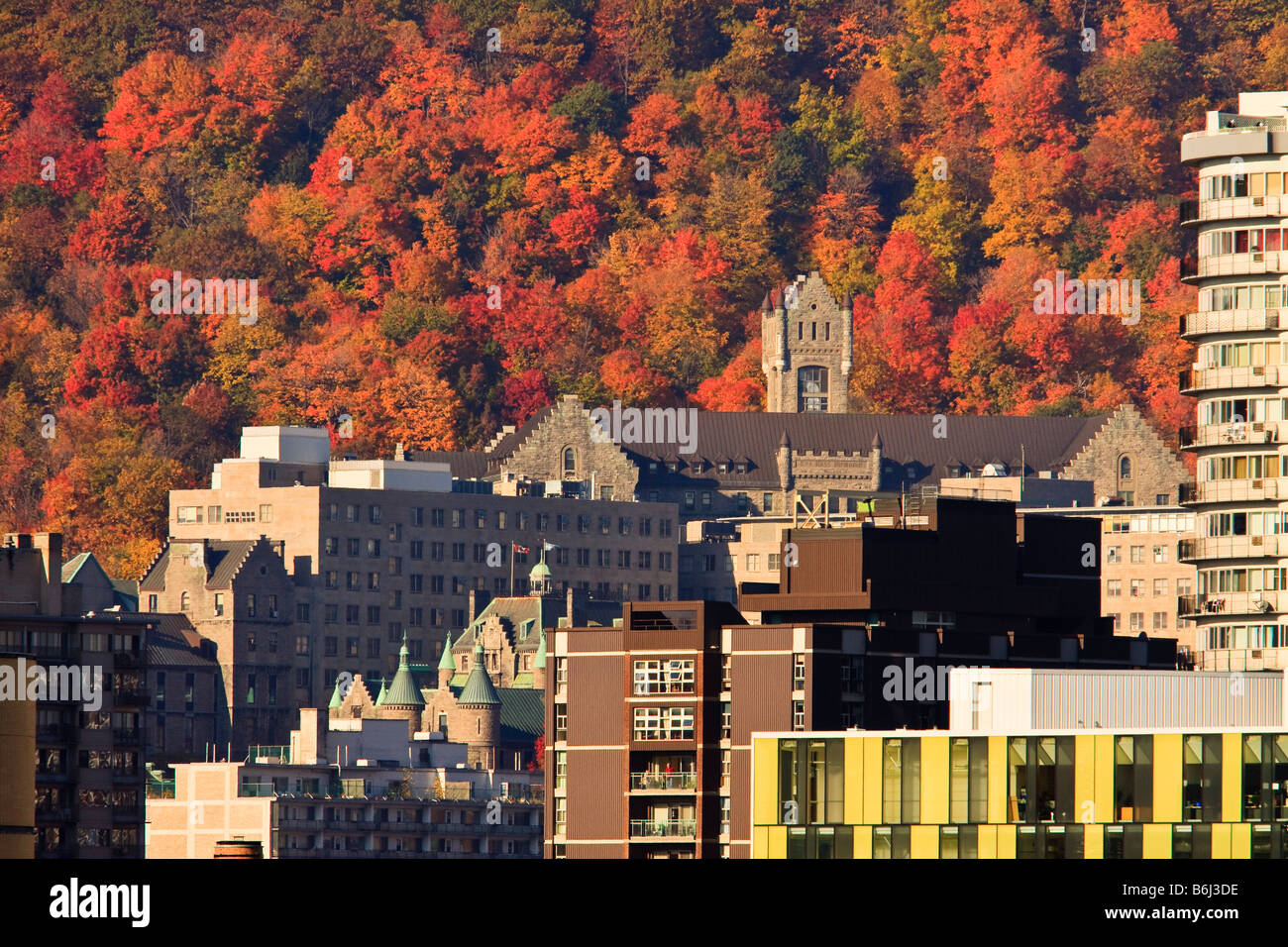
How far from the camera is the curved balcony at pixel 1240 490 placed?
125000 mm

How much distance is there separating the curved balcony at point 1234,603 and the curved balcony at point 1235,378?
23.1ft

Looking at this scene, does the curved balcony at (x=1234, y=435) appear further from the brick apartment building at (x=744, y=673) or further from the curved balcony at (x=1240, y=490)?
the brick apartment building at (x=744, y=673)

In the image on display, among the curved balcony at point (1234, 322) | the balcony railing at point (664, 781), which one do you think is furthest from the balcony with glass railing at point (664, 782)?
the curved balcony at point (1234, 322)

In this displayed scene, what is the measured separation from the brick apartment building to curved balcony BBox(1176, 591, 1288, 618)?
9.35 metres

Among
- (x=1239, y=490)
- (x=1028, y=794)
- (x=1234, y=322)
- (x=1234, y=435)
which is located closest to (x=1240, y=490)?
(x=1239, y=490)

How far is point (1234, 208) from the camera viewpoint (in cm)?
12488

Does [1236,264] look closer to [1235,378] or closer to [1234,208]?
[1234,208]

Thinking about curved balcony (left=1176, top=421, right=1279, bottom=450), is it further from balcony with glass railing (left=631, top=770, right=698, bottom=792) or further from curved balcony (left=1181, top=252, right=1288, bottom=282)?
balcony with glass railing (left=631, top=770, right=698, bottom=792)

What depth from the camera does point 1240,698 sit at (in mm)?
106750

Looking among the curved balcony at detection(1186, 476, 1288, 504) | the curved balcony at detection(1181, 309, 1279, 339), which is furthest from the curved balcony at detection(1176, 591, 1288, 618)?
→ the curved balcony at detection(1181, 309, 1279, 339)

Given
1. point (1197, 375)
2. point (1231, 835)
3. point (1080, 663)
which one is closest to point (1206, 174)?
point (1197, 375)

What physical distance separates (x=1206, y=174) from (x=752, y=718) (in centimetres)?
2429

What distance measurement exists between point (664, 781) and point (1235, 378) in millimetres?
23786

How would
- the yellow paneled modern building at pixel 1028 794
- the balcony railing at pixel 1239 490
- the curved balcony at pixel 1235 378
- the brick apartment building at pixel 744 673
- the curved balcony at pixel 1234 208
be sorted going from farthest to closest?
1. the balcony railing at pixel 1239 490
2. the curved balcony at pixel 1235 378
3. the curved balcony at pixel 1234 208
4. the brick apartment building at pixel 744 673
5. the yellow paneled modern building at pixel 1028 794
